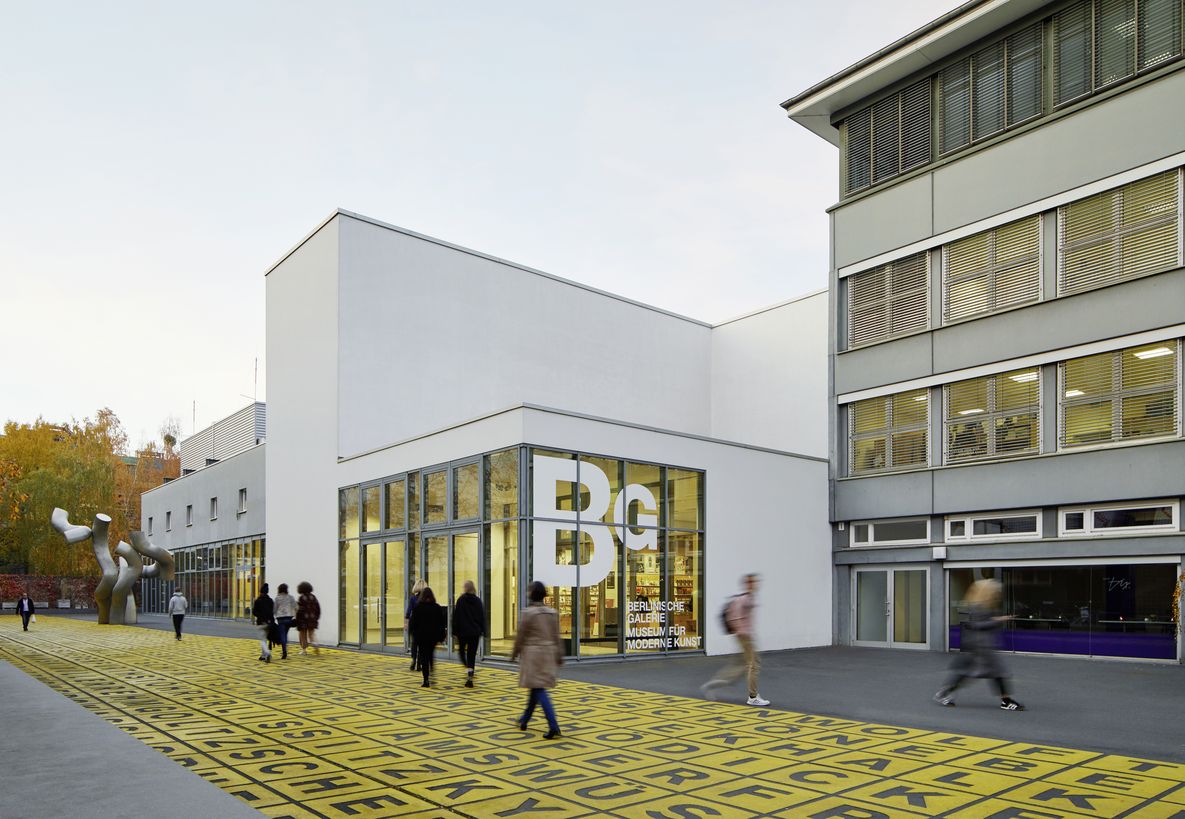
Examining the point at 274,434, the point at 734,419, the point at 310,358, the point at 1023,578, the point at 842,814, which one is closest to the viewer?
the point at 842,814

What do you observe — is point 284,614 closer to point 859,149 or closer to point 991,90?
point 859,149

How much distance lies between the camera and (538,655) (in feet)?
34.1

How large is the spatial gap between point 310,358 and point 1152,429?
22420mm

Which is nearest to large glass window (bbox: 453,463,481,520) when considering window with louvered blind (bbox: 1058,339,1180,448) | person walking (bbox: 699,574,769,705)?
person walking (bbox: 699,574,769,705)

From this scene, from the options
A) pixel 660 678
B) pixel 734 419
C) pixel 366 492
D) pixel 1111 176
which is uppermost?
pixel 1111 176

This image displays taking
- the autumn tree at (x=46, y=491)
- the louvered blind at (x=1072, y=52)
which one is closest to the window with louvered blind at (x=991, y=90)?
the louvered blind at (x=1072, y=52)

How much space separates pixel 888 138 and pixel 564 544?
14.6 m

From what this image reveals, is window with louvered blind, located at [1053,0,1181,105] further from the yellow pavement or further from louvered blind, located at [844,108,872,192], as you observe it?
the yellow pavement

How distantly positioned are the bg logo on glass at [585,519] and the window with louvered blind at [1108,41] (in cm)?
1354

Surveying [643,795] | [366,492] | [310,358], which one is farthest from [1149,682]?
[310,358]

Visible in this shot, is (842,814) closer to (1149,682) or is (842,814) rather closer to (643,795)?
(643,795)

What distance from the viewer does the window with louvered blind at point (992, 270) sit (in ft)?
71.4

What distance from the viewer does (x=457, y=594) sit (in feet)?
66.4

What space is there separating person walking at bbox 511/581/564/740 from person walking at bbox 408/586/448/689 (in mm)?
5003
